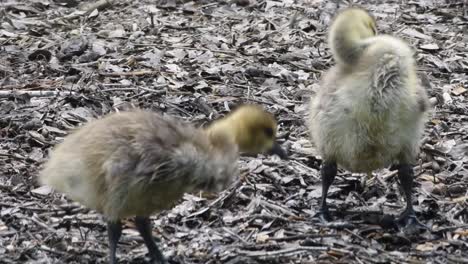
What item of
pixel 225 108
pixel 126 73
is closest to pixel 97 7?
pixel 126 73

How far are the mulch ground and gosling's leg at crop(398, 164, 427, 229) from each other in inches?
4.6

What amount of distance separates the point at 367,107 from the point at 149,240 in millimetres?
1408

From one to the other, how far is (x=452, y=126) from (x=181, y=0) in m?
3.80

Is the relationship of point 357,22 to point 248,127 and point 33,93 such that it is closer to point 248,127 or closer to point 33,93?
point 248,127

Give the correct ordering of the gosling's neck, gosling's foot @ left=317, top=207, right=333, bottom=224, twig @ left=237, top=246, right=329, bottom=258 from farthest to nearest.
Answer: gosling's foot @ left=317, top=207, right=333, bottom=224 < twig @ left=237, top=246, right=329, bottom=258 < the gosling's neck

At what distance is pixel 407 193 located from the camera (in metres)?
5.80

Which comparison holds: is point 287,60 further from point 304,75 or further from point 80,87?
point 80,87

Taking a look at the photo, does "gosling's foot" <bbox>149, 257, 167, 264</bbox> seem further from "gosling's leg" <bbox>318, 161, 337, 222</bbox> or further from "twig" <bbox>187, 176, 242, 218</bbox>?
"gosling's leg" <bbox>318, 161, 337, 222</bbox>

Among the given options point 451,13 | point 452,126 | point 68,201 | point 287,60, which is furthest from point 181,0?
point 68,201

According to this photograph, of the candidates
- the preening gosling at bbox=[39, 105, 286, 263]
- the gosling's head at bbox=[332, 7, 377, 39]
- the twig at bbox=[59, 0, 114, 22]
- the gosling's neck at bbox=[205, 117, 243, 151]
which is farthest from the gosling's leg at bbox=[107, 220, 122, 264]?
the twig at bbox=[59, 0, 114, 22]

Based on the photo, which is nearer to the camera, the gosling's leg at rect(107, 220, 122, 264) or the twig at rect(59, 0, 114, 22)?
the gosling's leg at rect(107, 220, 122, 264)

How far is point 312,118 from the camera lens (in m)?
5.88

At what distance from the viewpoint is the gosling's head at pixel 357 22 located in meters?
5.75

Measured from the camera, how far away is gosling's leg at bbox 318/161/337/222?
5.82 metres
